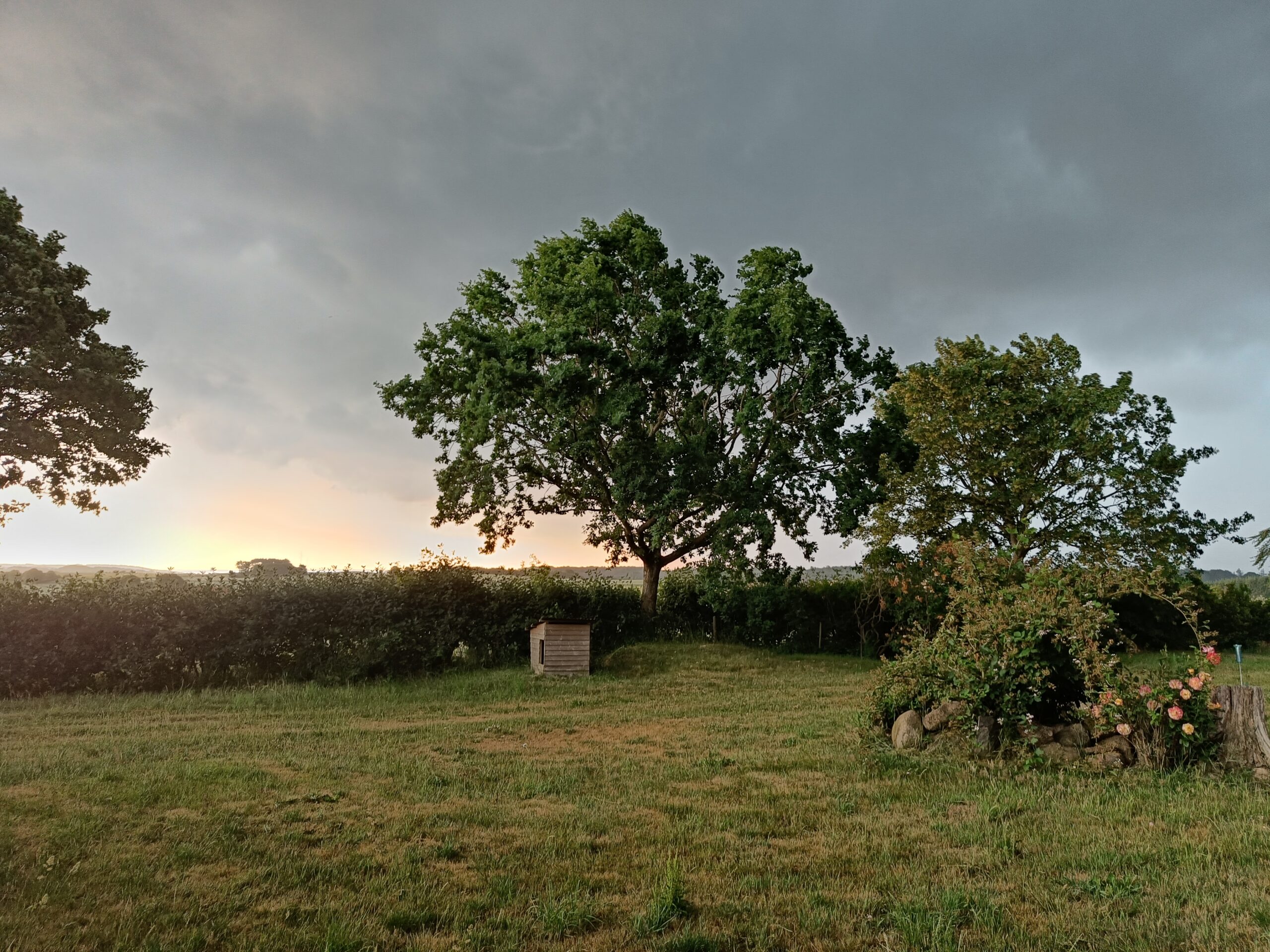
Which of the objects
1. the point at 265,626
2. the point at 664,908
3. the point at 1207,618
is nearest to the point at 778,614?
the point at 265,626

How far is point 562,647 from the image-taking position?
19078 millimetres

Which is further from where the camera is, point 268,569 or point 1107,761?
point 268,569

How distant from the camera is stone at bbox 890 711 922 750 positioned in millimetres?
9312

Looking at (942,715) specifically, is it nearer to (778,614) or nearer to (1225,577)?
(778,614)

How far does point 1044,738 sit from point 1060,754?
0.86ft

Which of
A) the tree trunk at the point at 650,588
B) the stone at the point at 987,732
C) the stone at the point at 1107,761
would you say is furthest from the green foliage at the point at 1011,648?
the tree trunk at the point at 650,588

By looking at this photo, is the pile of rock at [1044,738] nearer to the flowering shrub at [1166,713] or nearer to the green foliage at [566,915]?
the flowering shrub at [1166,713]

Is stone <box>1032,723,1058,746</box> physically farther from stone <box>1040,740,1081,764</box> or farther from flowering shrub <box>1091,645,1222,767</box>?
flowering shrub <box>1091,645,1222,767</box>

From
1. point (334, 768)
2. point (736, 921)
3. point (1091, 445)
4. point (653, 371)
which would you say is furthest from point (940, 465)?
point (736, 921)

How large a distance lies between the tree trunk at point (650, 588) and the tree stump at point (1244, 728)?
17.6 m

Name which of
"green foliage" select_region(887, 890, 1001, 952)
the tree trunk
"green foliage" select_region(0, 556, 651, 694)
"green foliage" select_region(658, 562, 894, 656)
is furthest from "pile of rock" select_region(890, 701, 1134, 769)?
the tree trunk

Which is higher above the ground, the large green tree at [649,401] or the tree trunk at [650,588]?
the large green tree at [649,401]

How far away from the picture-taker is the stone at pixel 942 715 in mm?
A: 9227

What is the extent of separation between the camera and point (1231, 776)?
25.3 ft
